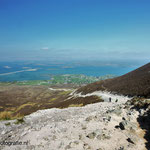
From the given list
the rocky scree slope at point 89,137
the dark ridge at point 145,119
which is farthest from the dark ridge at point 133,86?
the rocky scree slope at point 89,137

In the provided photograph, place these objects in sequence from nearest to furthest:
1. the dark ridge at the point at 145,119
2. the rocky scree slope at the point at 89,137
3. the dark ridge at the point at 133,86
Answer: the rocky scree slope at the point at 89,137 → the dark ridge at the point at 145,119 → the dark ridge at the point at 133,86

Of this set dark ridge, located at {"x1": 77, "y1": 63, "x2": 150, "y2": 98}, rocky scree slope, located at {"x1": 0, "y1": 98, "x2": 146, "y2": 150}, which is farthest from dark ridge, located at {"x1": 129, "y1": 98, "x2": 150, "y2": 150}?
dark ridge, located at {"x1": 77, "y1": 63, "x2": 150, "y2": 98}

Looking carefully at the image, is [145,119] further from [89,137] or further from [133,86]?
[133,86]

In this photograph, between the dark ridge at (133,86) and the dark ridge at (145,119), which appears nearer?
the dark ridge at (145,119)

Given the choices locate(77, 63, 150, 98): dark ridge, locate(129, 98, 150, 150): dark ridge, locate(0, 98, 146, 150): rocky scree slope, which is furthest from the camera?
locate(77, 63, 150, 98): dark ridge

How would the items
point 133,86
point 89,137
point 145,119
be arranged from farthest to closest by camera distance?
1. point 133,86
2. point 145,119
3. point 89,137

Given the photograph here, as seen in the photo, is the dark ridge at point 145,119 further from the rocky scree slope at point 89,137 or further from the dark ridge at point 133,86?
the dark ridge at point 133,86

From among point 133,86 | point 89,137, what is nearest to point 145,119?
point 89,137

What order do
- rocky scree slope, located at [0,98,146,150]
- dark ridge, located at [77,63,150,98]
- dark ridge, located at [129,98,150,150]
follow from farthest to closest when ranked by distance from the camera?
dark ridge, located at [77,63,150,98], dark ridge, located at [129,98,150,150], rocky scree slope, located at [0,98,146,150]

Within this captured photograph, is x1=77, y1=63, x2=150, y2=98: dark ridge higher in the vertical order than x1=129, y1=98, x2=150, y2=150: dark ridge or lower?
lower

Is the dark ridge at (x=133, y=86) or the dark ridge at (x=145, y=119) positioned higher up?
the dark ridge at (x=145, y=119)

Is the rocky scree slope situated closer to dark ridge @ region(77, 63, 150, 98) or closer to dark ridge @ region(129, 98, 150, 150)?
dark ridge @ region(129, 98, 150, 150)

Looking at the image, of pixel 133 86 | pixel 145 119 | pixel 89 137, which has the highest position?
pixel 145 119
